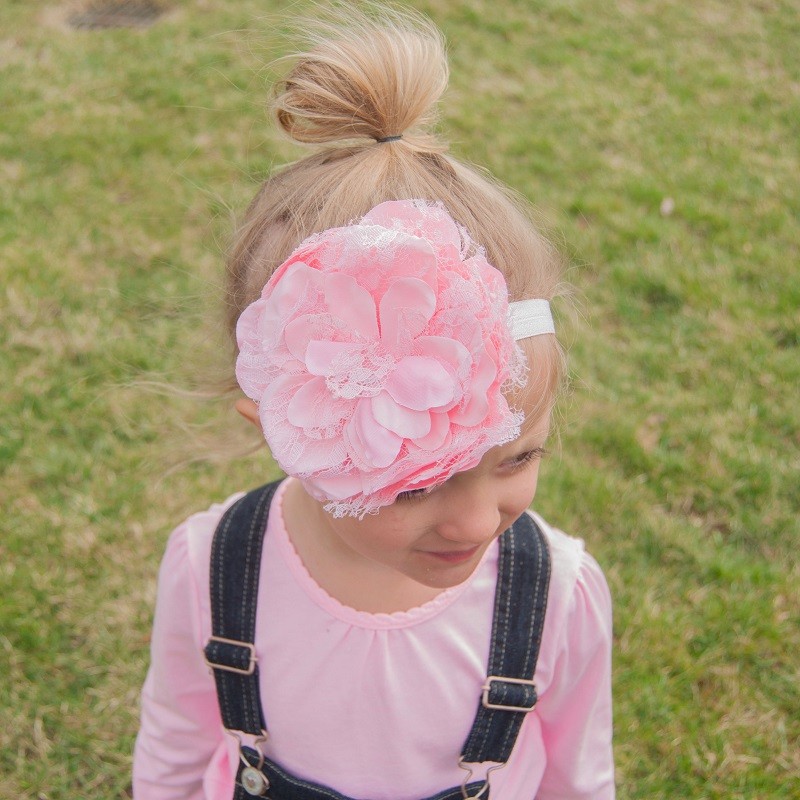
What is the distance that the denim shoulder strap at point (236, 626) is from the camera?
1517 mm

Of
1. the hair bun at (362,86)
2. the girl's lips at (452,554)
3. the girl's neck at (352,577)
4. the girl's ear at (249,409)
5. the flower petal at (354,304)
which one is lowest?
the girl's neck at (352,577)

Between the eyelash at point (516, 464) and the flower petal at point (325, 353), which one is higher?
the flower petal at point (325, 353)

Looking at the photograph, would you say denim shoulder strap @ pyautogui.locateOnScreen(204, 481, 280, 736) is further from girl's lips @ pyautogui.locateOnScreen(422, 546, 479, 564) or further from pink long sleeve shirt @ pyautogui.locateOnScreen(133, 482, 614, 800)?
girl's lips @ pyautogui.locateOnScreen(422, 546, 479, 564)

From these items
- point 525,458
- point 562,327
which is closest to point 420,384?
point 525,458

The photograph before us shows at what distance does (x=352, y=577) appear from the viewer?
1.51 meters

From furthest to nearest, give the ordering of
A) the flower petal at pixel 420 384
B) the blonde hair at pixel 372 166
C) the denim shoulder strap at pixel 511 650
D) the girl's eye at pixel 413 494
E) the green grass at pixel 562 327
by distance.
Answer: the green grass at pixel 562 327 → the denim shoulder strap at pixel 511 650 → the blonde hair at pixel 372 166 → the girl's eye at pixel 413 494 → the flower petal at pixel 420 384

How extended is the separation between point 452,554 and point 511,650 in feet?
1.12

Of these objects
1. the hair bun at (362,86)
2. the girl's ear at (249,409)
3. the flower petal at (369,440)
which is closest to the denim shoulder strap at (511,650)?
the girl's ear at (249,409)

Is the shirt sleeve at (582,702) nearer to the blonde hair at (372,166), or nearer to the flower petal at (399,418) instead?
the blonde hair at (372,166)

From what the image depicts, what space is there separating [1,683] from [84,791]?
353 mm

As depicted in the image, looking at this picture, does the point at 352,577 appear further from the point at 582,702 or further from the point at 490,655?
the point at 582,702

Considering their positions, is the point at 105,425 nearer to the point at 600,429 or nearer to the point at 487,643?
the point at 600,429

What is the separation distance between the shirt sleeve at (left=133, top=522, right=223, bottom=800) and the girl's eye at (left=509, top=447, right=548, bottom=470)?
64 cm

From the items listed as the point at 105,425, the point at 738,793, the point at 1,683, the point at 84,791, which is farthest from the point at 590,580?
the point at 105,425
